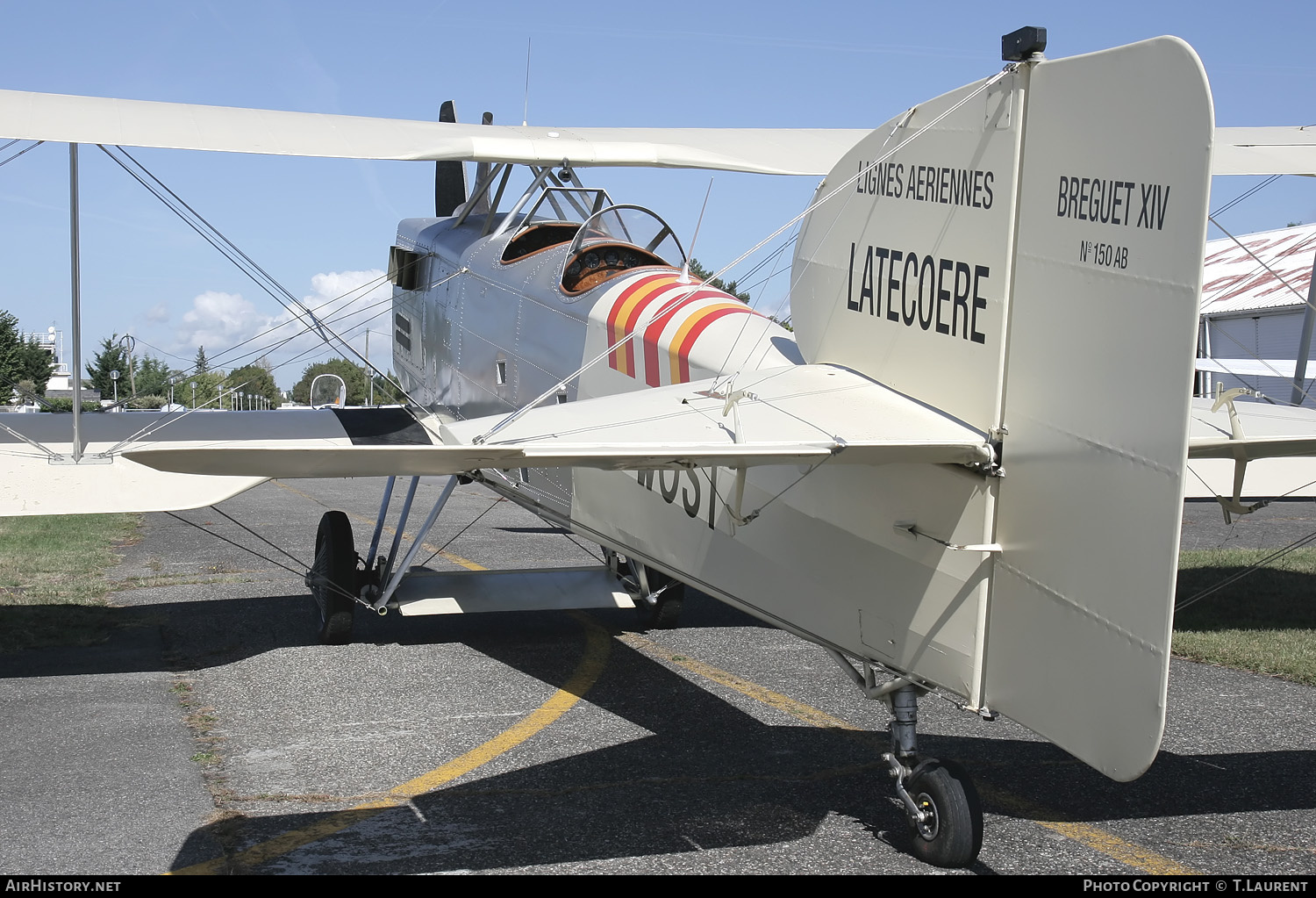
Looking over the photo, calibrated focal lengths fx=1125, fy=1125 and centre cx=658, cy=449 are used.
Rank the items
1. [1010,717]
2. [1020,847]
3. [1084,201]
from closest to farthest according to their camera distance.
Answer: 1. [1084,201]
2. [1010,717]
3. [1020,847]

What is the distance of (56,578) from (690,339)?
830 cm

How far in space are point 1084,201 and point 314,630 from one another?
23.2ft

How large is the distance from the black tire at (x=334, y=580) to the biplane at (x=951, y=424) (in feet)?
7.24

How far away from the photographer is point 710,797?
514cm

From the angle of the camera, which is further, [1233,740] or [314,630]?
[314,630]

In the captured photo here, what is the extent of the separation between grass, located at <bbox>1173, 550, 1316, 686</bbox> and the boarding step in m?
4.23

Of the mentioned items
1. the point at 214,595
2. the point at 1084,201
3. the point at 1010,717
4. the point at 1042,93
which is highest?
the point at 1042,93

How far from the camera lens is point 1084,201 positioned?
356cm

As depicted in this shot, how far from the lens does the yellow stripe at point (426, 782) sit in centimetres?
435

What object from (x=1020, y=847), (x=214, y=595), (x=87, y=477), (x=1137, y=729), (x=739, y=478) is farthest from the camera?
(x=214, y=595)

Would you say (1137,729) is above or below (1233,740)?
above
